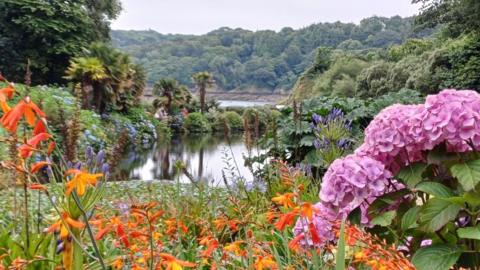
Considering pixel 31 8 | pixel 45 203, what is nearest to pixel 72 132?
pixel 45 203

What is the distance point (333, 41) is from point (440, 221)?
48656 mm

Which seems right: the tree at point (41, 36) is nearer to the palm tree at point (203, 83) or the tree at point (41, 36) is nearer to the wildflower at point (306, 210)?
the palm tree at point (203, 83)

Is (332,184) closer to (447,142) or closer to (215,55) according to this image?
(447,142)

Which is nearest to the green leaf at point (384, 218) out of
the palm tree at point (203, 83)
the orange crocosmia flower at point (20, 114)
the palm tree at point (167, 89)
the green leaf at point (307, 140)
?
the orange crocosmia flower at point (20, 114)

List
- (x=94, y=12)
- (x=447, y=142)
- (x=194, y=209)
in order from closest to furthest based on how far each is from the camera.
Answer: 1. (x=447, y=142)
2. (x=194, y=209)
3. (x=94, y=12)

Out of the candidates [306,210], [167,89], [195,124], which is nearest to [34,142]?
[306,210]

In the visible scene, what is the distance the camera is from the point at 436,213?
108 centimetres

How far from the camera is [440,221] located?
1057 millimetres

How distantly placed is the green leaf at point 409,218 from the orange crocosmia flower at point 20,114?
2.71ft

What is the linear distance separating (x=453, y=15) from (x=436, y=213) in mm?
15079

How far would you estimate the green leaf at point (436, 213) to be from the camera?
1063 millimetres

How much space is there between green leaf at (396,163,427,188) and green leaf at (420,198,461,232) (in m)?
0.07

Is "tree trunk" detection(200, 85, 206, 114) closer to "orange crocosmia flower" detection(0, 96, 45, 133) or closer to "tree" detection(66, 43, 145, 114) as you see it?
"tree" detection(66, 43, 145, 114)

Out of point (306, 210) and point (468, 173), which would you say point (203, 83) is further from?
point (306, 210)
